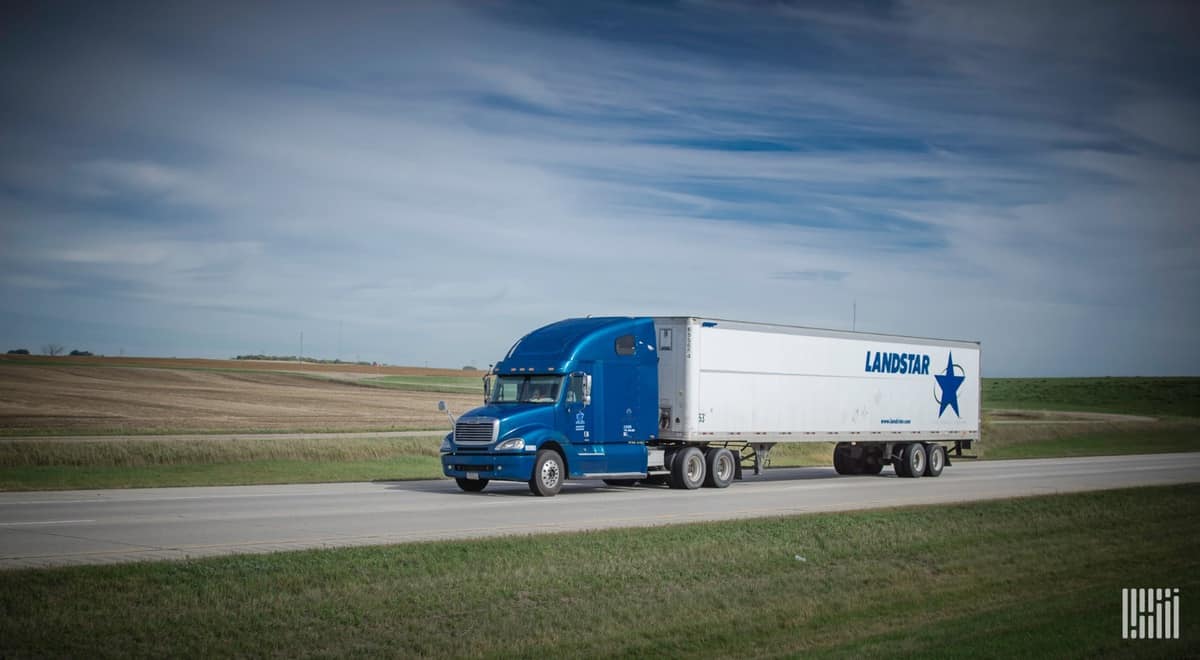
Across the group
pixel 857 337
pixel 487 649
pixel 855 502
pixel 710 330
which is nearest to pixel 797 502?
pixel 855 502

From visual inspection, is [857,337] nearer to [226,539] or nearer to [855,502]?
[855,502]

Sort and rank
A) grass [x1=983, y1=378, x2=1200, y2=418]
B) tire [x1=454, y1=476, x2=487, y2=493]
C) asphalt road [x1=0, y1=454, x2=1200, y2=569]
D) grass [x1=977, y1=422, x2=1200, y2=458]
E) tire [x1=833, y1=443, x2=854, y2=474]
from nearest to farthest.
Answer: asphalt road [x1=0, y1=454, x2=1200, y2=569] → tire [x1=454, y1=476, x2=487, y2=493] → tire [x1=833, y1=443, x2=854, y2=474] → grass [x1=977, y1=422, x2=1200, y2=458] → grass [x1=983, y1=378, x2=1200, y2=418]

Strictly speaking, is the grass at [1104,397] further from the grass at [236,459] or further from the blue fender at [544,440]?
the blue fender at [544,440]

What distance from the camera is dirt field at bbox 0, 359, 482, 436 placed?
159 feet

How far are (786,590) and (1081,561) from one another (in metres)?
6.20

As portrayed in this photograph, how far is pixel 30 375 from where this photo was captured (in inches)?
2815

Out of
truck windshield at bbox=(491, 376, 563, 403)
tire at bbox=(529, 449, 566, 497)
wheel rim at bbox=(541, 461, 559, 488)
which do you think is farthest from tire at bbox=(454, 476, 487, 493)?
truck windshield at bbox=(491, 376, 563, 403)

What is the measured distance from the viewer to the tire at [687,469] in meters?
27.9

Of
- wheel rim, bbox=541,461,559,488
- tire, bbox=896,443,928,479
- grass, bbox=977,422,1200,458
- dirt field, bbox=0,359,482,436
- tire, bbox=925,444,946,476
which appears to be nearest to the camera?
wheel rim, bbox=541,461,559,488

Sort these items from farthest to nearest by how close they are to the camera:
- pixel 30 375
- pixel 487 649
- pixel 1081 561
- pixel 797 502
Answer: pixel 30 375
pixel 797 502
pixel 1081 561
pixel 487 649

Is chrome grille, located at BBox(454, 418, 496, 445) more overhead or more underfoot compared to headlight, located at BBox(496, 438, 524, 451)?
more overhead

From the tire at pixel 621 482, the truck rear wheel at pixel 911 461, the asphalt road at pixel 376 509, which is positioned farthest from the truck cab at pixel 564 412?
the truck rear wheel at pixel 911 461

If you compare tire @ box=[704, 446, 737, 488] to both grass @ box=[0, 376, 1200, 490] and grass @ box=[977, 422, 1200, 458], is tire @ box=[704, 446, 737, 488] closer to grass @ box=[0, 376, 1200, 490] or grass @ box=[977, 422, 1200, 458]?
grass @ box=[0, 376, 1200, 490]

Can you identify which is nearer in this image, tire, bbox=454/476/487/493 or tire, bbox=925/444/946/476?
tire, bbox=454/476/487/493
